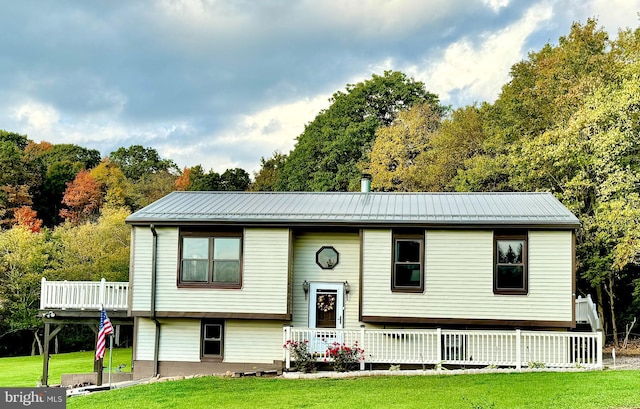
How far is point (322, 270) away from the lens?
54.5ft

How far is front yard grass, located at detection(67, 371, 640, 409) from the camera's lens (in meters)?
10.1

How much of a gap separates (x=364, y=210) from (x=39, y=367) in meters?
17.5

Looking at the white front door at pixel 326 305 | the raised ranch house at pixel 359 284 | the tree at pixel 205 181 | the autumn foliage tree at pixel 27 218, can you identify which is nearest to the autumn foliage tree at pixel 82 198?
the autumn foliage tree at pixel 27 218

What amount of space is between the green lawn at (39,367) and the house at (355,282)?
5487 mm

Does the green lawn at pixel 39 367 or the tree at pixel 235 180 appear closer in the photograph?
the green lawn at pixel 39 367

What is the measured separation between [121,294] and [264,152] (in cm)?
3348

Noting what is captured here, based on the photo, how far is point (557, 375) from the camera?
1281 centimetres

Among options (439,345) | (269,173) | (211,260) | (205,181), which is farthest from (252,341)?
(205,181)

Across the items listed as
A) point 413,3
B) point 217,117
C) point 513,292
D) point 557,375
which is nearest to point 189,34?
point 413,3

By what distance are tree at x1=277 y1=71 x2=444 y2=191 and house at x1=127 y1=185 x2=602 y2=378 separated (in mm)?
19232

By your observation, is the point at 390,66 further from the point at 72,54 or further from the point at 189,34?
the point at 72,54

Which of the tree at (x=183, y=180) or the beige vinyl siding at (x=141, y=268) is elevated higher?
the tree at (x=183, y=180)

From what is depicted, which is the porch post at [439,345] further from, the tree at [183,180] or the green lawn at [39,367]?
the tree at [183,180]

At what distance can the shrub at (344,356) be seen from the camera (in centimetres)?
1459
